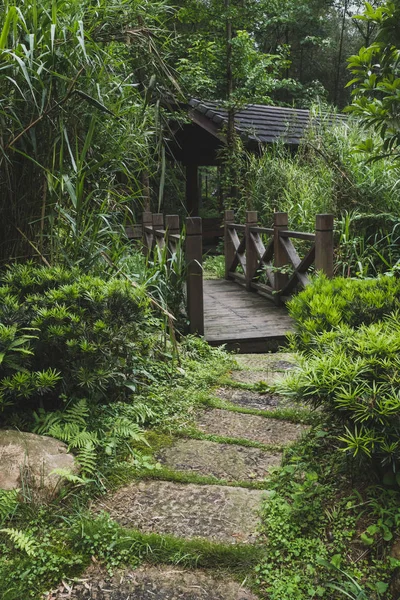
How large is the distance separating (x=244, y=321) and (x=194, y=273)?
44.0 inches

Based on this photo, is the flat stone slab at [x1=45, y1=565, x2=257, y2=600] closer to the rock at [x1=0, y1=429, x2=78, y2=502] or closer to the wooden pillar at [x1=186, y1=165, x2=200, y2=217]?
the rock at [x1=0, y1=429, x2=78, y2=502]

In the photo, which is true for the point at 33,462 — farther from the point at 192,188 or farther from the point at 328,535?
the point at 192,188

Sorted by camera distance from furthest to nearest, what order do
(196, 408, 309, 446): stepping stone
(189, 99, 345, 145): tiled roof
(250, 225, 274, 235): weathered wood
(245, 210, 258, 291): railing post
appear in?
(189, 99, 345, 145): tiled roof < (245, 210, 258, 291): railing post < (250, 225, 274, 235): weathered wood < (196, 408, 309, 446): stepping stone

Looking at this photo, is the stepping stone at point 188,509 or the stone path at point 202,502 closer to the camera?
the stone path at point 202,502

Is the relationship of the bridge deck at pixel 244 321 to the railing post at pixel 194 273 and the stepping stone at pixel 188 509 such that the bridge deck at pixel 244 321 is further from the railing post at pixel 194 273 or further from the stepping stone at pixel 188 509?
the stepping stone at pixel 188 509

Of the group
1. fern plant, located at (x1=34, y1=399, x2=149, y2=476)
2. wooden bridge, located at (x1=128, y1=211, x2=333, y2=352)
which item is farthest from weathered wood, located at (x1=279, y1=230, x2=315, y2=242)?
fern plant, located at (x1=34, y1=399, x2=149, y2=476)

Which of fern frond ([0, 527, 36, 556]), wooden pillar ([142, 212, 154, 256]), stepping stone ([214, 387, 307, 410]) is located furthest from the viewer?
wooden pillar ([142, 212, 154, 256])

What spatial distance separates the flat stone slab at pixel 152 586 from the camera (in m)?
1.91

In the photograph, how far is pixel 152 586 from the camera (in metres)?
1.96

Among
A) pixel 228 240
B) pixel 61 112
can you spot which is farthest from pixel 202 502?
pixel 228 240

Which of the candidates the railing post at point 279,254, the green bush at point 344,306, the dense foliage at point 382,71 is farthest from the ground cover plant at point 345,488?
the railing post at point 279,254

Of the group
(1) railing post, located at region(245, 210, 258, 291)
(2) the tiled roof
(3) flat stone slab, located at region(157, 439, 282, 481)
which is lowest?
(3) flat stone slab, located at region(157, 439, 282, 481)

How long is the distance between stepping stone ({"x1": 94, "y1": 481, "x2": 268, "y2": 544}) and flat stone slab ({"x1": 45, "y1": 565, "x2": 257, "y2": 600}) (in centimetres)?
18

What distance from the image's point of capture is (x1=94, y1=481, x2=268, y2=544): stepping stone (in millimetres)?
2197
